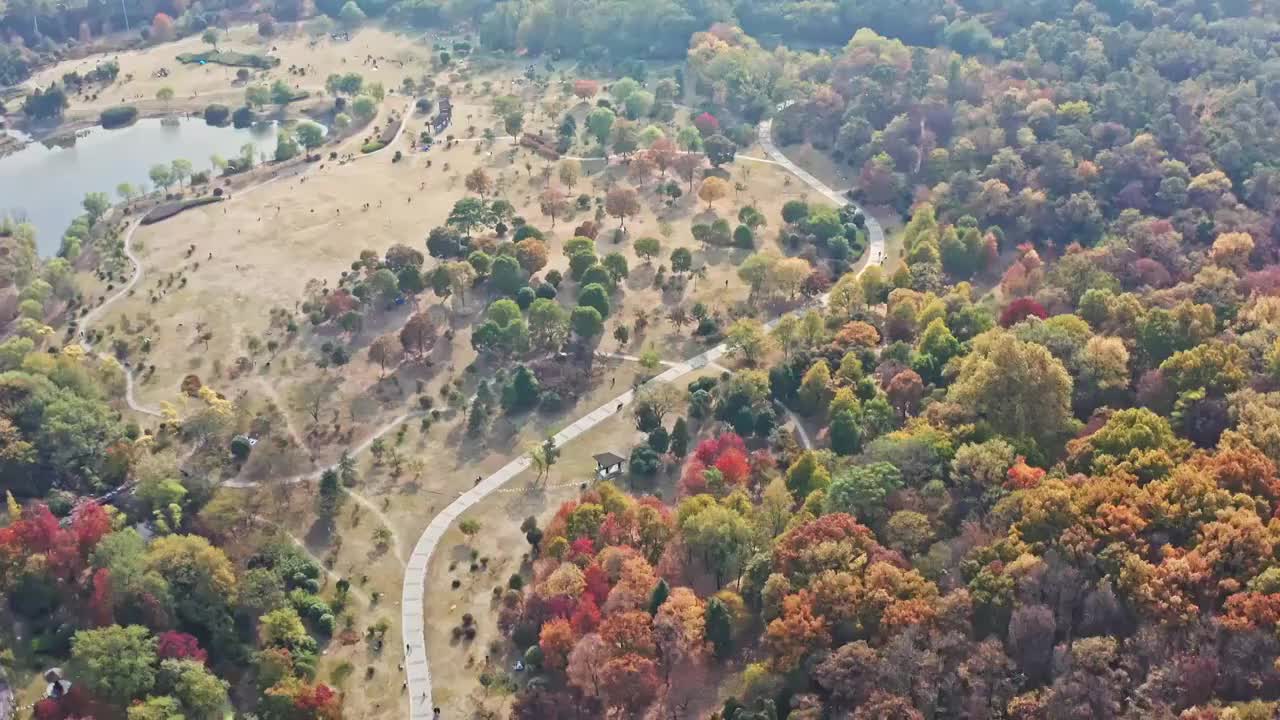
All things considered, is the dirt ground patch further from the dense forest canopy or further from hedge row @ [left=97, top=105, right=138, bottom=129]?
hedge row @ [left=97, top=105, right=138, bottom=129]

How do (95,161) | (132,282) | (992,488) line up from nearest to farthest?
1. (992,488)
2. (132,282)
3. (95,161)

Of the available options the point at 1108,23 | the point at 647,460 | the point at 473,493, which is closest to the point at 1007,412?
the point at 647,460

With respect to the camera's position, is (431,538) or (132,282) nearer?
(431,538)

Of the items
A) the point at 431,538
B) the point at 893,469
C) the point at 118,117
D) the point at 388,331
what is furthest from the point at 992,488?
the point at 118,117

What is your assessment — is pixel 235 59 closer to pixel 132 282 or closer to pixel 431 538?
pixel 132 282

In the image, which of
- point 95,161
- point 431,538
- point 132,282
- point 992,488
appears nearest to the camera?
point 992,488
